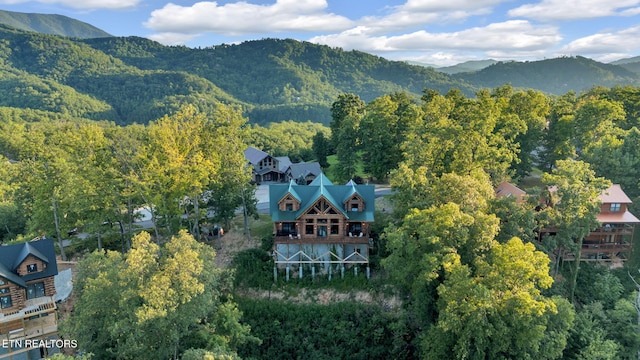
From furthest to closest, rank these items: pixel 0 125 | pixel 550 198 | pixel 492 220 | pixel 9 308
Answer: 1. pixel 0 125
2. pixel 550 198
3. pixel 9 308
4. pixel 492 220

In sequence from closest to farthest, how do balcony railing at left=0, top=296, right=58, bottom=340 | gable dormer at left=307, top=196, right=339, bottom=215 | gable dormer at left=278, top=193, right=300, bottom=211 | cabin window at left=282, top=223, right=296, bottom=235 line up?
balcony railing at left=0, top=296, right=58, bottom=340 → gable dormer at left=307, top=196, right=339, bottom=215 → gable dormer at left=278, top=193, right=300, bottom=211 → cabin window at left=282, top=223, right=296, bottom=235

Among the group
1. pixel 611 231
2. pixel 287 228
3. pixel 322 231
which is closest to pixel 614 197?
pixel 611 231

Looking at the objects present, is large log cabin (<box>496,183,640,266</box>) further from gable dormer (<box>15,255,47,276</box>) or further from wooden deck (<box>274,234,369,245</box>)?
gable dormer (<box>15,255,47,276</box>)

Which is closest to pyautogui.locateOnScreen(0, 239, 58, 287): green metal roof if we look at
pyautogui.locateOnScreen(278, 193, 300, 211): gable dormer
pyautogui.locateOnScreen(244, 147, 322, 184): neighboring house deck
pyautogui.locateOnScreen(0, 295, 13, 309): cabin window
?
pyautogui.locateOnScreen(0, 295, 13, 309): cabin window

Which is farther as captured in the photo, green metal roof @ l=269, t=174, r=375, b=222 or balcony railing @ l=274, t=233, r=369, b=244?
green metal roof @ l=269, t=174, r=375, b=222

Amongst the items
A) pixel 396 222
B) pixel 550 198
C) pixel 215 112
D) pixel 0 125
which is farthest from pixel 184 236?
pixel 0 125

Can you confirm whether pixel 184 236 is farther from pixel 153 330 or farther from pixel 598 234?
pixel 598 234
